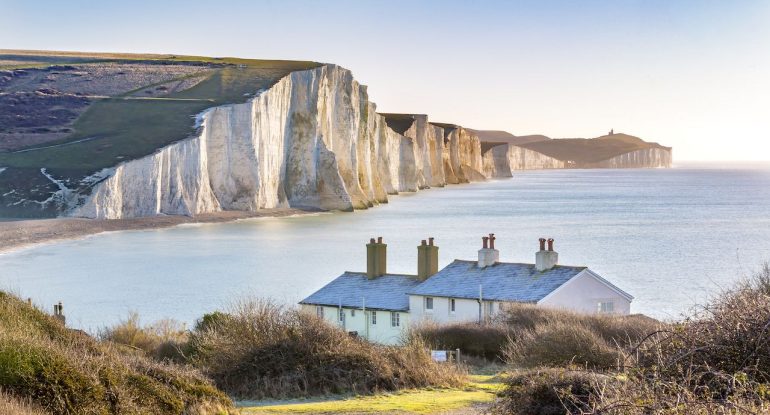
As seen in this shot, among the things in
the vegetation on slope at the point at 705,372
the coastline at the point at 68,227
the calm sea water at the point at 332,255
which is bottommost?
the calm sea water at the point at 332,255

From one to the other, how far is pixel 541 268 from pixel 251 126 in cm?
6418

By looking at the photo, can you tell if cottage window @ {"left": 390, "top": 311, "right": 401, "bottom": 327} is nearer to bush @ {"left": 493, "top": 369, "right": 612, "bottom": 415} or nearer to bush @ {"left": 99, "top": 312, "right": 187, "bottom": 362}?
bush @ {"left": 99, "top": 312, "right": 187, "bottom": 362}

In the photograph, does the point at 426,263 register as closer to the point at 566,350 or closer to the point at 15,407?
the point at 566,350

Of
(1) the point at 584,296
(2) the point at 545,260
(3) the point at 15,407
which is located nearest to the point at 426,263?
(2) the point at 545,260

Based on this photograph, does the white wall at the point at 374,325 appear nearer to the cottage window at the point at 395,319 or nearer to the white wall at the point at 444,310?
the cottage window at the point at 395,319

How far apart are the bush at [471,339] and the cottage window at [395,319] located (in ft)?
15.8

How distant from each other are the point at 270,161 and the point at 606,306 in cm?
6799

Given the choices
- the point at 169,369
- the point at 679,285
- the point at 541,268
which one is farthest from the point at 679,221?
the point at 169,369

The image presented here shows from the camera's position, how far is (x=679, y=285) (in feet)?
162

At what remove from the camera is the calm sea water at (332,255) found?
4419 centimetres

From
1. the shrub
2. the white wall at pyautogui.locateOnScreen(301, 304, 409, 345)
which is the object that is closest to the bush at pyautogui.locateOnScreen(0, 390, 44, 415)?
the shrub

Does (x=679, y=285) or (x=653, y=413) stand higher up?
(x=653, y=413)

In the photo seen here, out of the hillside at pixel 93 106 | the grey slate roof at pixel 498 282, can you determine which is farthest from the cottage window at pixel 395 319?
the hillside at pixel 93 106

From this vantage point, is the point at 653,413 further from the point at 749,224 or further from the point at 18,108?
the point at 18,108
